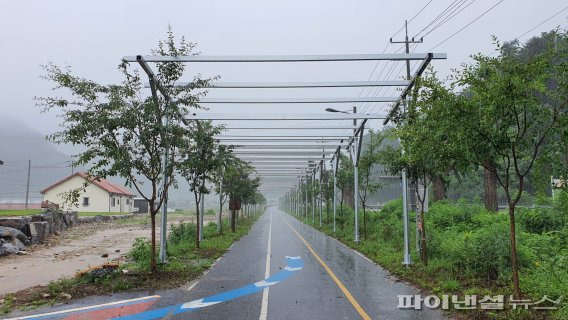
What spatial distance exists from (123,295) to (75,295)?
1.01 metres

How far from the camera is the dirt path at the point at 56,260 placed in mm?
11891

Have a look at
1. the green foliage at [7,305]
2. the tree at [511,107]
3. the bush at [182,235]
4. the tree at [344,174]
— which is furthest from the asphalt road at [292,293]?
the tree at [344,174]

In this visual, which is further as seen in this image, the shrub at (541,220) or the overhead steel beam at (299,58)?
the shrub at (541,220)

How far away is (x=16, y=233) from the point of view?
760 inches

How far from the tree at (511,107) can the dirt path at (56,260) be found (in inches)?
403

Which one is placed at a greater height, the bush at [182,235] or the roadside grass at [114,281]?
the bush at [182,235]

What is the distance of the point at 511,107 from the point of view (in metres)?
6.81

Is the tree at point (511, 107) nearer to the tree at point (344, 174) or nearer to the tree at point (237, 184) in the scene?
the tree at point (237, 184)

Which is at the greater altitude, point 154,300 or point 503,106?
point 503,106

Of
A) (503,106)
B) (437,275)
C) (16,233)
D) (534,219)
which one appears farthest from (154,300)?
(16,233)

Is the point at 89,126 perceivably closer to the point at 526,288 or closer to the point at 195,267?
the point at 195,267

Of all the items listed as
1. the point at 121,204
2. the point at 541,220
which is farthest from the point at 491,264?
the point at 121,204

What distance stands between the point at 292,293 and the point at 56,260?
11.1 m

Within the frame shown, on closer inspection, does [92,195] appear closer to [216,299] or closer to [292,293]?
[216,299]
